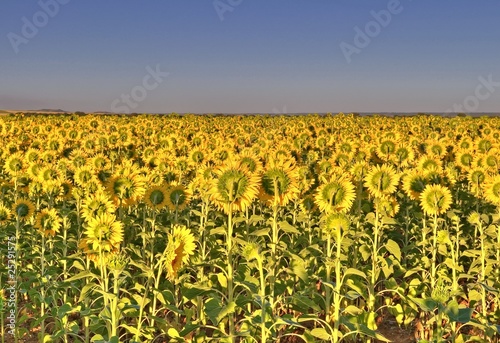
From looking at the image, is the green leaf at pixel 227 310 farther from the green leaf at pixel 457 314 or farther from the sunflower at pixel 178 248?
the green leaf at pixel 457 314

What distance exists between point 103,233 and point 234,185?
47.4 inches

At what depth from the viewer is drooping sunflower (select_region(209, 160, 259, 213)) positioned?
15.2 feet

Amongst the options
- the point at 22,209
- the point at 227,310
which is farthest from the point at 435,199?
the point at 22,209

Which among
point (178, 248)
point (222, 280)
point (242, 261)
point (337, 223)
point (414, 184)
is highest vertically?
point (414, 184)

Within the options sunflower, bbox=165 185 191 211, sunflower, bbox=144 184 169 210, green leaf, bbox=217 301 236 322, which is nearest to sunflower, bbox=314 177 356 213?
green leaf, bbox=217 301 236 322

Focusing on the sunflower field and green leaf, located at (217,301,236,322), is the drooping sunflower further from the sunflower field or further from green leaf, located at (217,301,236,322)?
green leaf, located at (217,301,236,322)

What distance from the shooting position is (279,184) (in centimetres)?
511

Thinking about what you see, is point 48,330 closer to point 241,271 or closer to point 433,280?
point 241,271

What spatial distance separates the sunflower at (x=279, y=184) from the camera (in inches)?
201

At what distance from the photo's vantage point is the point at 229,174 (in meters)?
4.68

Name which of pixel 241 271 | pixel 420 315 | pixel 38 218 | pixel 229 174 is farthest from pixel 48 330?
pixel 420 315

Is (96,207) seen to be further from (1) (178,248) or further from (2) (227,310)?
(2) (227,310)

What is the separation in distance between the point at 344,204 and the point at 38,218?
3.66 metres

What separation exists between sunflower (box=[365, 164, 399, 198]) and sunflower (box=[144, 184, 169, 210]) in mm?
2578
